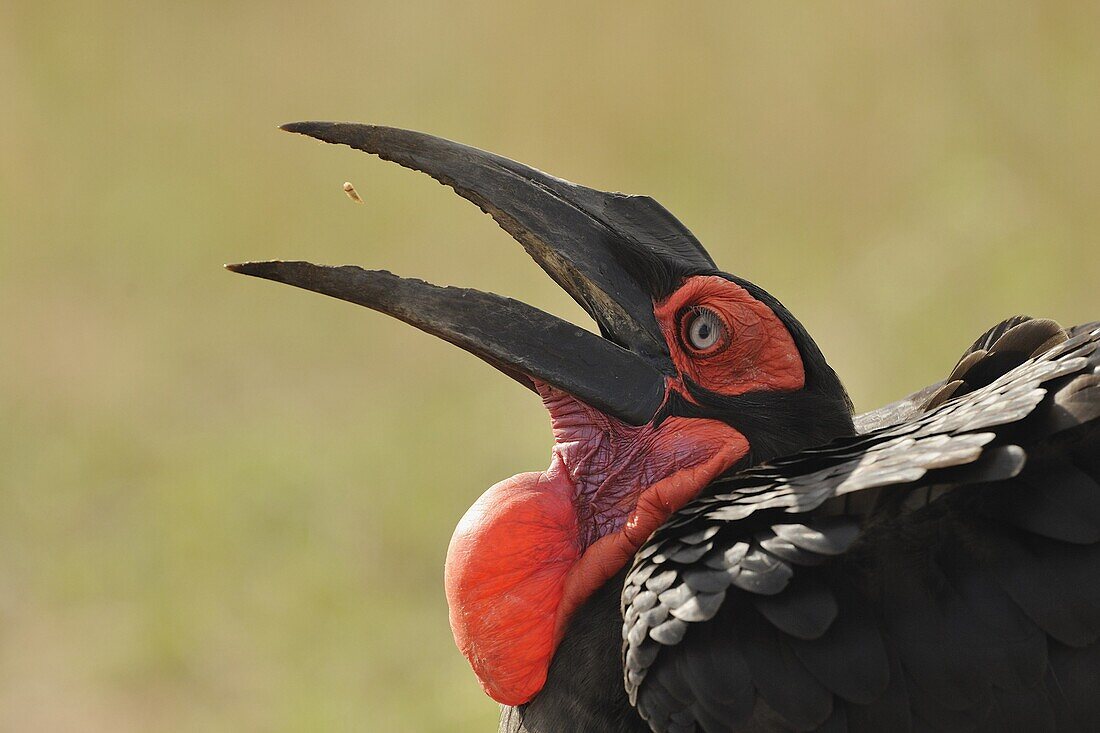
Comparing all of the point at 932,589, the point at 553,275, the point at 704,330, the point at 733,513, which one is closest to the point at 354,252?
the point at 553,275

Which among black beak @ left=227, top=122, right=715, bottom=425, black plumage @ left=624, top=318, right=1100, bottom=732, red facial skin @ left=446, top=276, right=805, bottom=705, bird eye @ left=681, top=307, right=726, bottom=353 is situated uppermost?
black beak @ left=227, top=122, right=715, bottom=425

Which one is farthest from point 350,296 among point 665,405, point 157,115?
point 157,115

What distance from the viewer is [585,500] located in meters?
2.48

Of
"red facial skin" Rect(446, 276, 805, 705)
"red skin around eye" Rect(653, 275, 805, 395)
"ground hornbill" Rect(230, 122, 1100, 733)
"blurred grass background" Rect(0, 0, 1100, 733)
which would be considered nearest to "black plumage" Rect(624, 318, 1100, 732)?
"ground hornbill" Rect(230, 122, 1100, 733)

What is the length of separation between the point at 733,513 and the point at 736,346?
0.45 meters

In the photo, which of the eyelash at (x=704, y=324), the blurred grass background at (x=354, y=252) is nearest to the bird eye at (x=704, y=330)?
the eyelash at (x=704, y=324)

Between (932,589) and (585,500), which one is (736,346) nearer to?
(585,500)

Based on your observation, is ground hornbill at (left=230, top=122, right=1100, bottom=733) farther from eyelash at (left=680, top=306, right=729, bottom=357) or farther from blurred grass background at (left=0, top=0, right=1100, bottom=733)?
blurred grass background at (left=0, top=0, right=1100, bottom=733)

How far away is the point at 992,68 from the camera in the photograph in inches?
274

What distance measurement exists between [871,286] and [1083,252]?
892mm

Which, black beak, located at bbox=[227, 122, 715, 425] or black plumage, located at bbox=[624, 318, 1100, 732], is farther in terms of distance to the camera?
black beak, located at bbox=[227, 122, 715, 425]

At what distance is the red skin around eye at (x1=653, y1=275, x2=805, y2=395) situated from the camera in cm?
246

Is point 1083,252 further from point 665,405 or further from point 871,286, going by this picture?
point 665,405

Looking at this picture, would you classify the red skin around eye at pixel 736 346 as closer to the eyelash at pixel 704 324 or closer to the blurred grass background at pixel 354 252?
the eyelash at pixel 704 324
